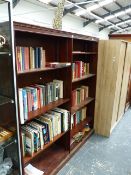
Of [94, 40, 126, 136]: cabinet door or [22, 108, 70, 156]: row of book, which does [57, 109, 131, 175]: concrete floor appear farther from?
[22, 108, 70, 156]: row of book

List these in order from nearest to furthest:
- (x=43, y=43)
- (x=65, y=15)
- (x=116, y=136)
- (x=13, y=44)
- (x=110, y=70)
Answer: (x=13, y=44) → (x=43, y=43) → (x=110, y=70) → (x=116, y=136) → (x=65, y=15)

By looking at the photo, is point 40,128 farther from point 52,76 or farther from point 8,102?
point 52,76

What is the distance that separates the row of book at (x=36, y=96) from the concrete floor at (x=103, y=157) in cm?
98

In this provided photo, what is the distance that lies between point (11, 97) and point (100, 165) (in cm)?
163

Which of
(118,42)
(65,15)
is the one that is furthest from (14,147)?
(65,15)

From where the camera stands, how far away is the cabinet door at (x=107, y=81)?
8.49ft

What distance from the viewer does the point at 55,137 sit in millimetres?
2027

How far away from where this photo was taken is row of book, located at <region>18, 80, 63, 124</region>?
150cm

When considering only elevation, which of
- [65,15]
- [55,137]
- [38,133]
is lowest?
[55,137]

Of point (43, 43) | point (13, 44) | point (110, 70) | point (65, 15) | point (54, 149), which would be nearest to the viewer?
point (13, 44)

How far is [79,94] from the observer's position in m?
2.67

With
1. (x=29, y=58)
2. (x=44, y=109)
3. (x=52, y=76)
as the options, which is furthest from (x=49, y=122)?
(x=29, y=58)

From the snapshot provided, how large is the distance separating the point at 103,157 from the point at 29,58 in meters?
1.80

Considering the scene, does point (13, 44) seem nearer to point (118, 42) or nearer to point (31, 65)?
point (31, 65)
